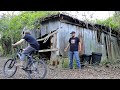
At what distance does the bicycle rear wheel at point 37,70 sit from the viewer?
302 inches

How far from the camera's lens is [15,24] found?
1995cm

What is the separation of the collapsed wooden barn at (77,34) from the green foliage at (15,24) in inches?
50.5

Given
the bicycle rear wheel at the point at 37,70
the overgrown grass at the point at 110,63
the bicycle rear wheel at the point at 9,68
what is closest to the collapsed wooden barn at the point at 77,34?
the overgrown grass at the point at 110,63

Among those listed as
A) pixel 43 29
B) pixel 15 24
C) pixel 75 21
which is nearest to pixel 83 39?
pixel 75 21

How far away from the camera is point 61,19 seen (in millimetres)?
13312

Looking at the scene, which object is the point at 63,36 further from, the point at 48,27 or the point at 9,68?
the point at 9,68

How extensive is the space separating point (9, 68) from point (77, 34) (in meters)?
6.49

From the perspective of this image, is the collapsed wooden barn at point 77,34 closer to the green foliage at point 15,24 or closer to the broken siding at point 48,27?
the broken siding at point 48,27
